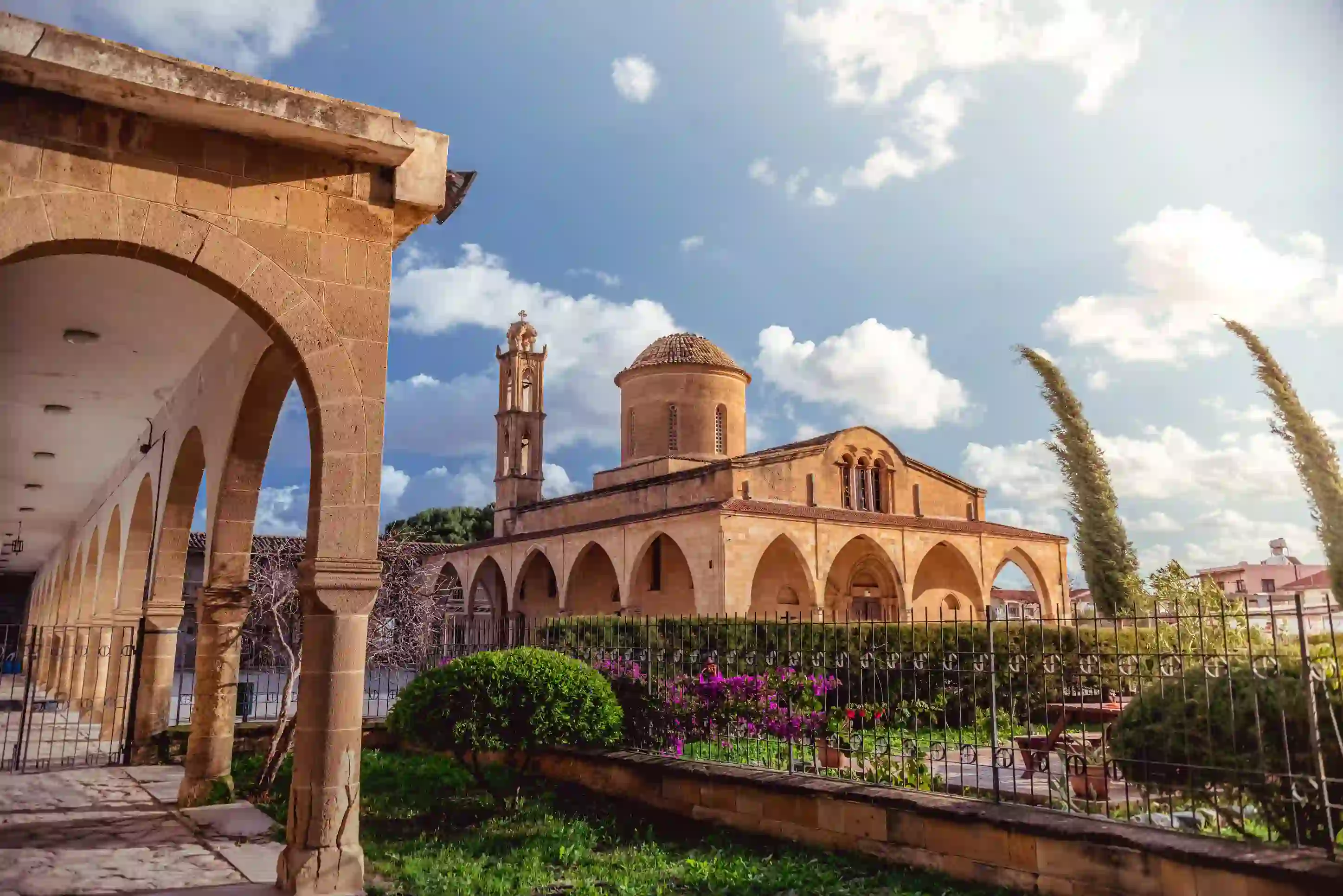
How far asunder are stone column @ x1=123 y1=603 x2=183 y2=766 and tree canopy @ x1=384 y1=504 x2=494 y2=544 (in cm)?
4141

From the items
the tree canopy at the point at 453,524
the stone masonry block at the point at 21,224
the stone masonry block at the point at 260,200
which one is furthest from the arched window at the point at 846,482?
the tree canopy at the point at 453,524

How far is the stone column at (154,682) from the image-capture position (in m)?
9.17

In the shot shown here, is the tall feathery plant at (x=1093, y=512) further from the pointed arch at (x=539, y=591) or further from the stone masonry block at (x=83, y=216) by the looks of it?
the stone masonry block at (x=83, y=216)

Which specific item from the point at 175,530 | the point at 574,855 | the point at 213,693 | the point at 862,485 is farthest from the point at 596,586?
the point at 574,855

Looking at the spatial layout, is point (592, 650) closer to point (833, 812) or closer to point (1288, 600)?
point (833, 812)

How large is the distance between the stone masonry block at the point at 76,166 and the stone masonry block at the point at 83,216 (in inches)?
2.6

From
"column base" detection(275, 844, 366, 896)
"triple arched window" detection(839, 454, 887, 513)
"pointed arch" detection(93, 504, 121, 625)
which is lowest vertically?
"column base" detection(275, 844, 366, 896)

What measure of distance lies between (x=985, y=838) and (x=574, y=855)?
8.05 ft

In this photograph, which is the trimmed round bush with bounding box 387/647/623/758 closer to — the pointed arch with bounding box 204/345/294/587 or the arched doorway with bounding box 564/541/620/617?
the pointed arch with bounding box 204/345/294/587

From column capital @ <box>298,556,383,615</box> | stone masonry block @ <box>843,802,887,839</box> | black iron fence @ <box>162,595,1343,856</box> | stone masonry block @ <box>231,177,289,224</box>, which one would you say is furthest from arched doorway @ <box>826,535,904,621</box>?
stone masonry block @ <box>231,177,289,224</box>

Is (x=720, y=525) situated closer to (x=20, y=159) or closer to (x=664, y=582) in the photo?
(x=664, y=582)

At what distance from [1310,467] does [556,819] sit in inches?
645

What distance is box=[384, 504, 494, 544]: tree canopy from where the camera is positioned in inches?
2053

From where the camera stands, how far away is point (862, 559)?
26906mm
